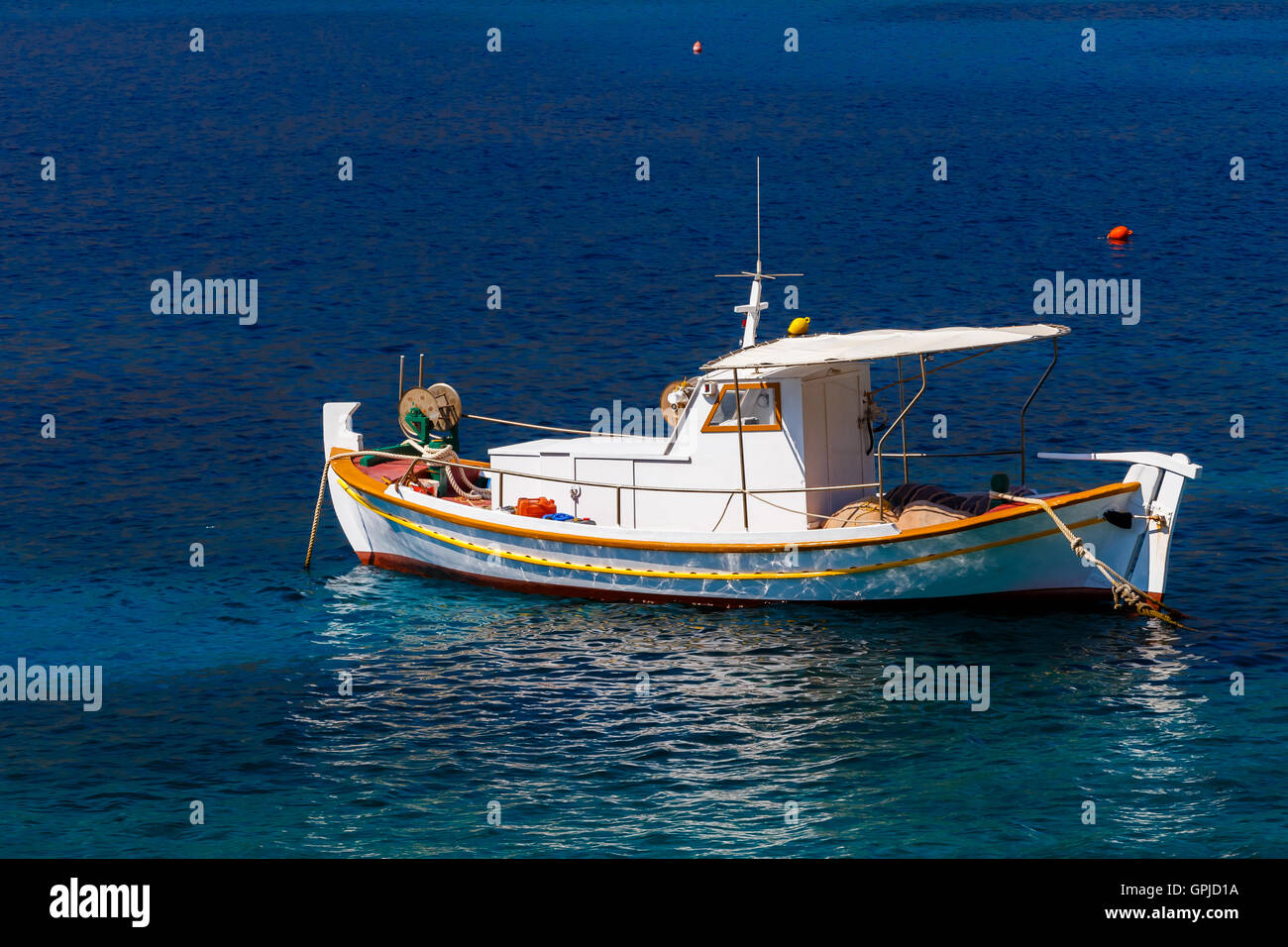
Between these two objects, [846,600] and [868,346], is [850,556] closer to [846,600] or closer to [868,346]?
[846,600]

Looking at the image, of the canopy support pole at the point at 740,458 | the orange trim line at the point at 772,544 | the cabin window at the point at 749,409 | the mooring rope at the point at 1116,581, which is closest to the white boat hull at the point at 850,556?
the orange trim line at the point at 772,544

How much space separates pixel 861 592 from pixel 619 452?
5.89 metres

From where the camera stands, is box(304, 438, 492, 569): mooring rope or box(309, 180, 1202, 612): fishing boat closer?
box(309, 180, 1202, 612): fishing boat

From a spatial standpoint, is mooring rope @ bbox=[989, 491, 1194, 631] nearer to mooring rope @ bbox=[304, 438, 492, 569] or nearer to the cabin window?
the cabin window

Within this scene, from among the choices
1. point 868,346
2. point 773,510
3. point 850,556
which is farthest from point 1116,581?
point 773,510

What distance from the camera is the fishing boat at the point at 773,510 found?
28375mm

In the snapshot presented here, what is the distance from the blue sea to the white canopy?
483 cm

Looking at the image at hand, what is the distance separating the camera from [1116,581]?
28297 millimetres

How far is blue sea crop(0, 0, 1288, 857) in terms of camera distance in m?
22.7

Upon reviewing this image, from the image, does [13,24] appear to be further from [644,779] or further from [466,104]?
[644,779]

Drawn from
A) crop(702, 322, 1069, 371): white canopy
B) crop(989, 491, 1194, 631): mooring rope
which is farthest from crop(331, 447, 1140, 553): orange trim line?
crop(702, 322, 1069, 371): white canopy

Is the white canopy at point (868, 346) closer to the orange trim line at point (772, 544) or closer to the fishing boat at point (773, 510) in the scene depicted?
the fishing boat at point (773, 510)

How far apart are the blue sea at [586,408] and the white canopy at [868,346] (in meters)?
4.83

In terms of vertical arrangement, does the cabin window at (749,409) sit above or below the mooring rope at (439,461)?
above
